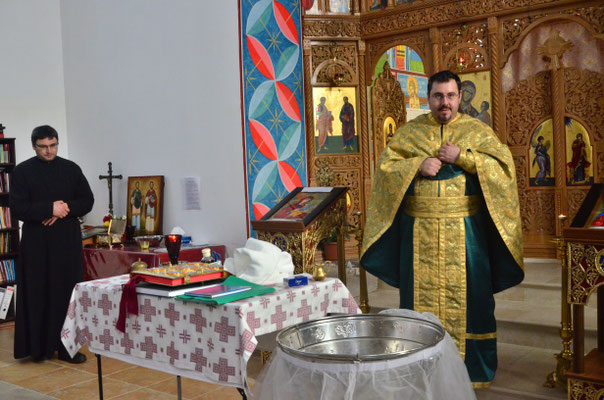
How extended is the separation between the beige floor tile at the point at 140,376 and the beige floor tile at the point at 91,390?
0.26 feet

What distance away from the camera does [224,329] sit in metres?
3.00

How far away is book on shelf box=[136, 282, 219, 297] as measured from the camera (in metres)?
3.19

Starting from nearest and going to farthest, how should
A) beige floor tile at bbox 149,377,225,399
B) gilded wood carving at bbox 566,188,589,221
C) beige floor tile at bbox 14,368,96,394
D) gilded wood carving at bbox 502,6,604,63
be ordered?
beige floor tile at bbox 149,377,225,399 → beige floor tile at bbox 14,368,96,394 → gilded wood carving at bbox 502,6,604,63 → gilded wood carving at bbox 566,188,589,221

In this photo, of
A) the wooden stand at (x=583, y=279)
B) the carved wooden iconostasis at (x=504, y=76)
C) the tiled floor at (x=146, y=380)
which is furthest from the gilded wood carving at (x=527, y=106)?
the wooden stand at (x=583, y=279)

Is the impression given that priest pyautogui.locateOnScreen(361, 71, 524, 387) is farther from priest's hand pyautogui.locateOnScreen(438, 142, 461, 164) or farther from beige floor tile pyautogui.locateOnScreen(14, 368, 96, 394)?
beige floor tile pyautogui.locateOnScreen(14, 368, 96, 394)

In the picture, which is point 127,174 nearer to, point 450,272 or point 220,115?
point 220,115

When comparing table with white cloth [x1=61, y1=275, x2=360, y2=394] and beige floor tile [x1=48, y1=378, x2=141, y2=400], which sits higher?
table with white cloth [x1=61, y1=275, x2=360, y2=394]

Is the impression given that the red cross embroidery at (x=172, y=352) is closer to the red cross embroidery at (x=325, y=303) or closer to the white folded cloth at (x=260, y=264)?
the white folded cloth at (x=260, y=264)

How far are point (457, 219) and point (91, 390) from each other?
2.89 m

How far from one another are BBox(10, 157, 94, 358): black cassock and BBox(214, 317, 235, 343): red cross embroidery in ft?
10.1

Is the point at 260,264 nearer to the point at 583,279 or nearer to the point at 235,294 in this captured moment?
the point at 235,294

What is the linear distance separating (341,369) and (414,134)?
2944 millimetres

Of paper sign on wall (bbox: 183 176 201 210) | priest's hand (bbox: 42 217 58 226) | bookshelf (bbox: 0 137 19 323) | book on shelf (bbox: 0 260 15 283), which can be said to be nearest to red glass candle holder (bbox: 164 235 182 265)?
priest's hand (bbox: 42 217 58 226)

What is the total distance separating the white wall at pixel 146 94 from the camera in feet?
22.0
